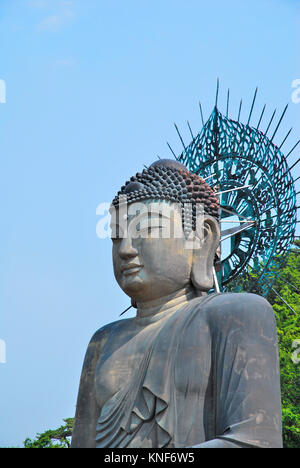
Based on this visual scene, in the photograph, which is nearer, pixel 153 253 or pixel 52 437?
pixel 153 253

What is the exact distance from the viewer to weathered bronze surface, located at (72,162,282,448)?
523 cm

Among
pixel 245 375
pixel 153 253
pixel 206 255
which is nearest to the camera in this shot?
pixel 245 375

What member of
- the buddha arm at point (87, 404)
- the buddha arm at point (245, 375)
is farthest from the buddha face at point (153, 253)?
the buddha arm at point (87, 404)

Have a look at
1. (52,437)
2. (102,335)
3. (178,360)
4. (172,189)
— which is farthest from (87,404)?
(52,437)

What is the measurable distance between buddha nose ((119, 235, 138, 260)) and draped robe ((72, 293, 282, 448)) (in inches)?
21.1

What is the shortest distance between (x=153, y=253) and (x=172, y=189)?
0.58 meters

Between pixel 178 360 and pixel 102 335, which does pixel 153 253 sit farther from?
pixel 102 335

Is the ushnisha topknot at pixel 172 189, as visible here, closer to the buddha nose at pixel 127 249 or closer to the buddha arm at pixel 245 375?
the buddha nose at pixel 127 249

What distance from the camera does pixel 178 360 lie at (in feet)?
18.2

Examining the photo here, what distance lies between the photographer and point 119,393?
18.9ft

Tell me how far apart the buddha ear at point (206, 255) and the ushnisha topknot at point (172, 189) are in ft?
0.32

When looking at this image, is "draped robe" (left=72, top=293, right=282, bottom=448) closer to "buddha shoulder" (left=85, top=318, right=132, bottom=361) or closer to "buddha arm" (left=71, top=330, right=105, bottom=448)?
"buddha arm" (left=71, top=330, right=105, bottom=448)
